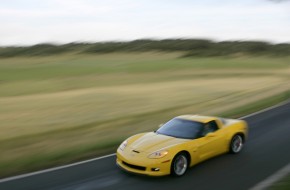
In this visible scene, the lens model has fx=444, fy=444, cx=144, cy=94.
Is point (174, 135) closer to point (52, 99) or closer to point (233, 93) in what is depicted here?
point (52, 99)

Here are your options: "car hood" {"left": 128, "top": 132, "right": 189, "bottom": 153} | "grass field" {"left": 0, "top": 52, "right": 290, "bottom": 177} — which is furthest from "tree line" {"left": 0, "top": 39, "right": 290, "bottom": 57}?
"car hood" {"left": 128, "top": 132, "right": 189, "bottom": 153}

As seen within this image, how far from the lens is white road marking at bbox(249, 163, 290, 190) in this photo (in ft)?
29.7

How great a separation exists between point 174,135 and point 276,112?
11298 mm

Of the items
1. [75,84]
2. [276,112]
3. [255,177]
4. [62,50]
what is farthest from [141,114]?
[62,50]

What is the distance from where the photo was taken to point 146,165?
978 centimetres

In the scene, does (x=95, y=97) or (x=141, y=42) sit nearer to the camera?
(x=95, y=97)

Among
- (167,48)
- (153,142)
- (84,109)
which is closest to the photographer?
(153,142)

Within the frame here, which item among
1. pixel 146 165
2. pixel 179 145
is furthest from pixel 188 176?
pixel 146 165

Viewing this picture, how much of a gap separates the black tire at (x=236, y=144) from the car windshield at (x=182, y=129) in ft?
4.63

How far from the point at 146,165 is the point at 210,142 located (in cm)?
217

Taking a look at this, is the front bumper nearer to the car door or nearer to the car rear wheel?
the car door

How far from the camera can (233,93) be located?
30.2m

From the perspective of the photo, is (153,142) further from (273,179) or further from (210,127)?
(273,179)

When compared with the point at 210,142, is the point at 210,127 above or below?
→ above
